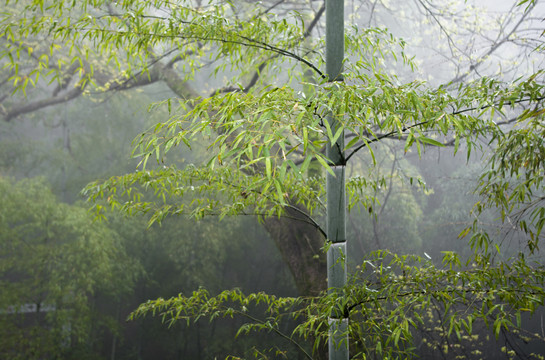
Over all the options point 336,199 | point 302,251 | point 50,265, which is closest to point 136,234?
point 50,265

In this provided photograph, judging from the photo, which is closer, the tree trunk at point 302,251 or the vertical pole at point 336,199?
the vertical pole at point 336,199

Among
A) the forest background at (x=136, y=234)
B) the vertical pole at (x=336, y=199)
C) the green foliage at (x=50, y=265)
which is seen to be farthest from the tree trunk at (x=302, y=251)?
the green foliage at (x=50, y=265)

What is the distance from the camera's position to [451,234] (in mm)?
8641

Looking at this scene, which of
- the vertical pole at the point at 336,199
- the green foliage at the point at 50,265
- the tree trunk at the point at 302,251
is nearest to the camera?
the vertical pole at the point at 336,199

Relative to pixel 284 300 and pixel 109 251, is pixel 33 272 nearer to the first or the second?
pixel 109 251

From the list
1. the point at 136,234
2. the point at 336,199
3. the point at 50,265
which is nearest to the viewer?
the point at 336,199

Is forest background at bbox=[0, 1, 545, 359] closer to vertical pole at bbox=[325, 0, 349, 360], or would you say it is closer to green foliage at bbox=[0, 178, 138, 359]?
green foliage at bbox=[0, 178, 138, 359]

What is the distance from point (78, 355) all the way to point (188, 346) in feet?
6.78

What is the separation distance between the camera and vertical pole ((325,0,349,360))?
157 cm

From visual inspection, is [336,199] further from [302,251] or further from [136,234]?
[136,234]

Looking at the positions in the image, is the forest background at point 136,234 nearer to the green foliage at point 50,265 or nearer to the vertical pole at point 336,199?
the green foliage at point 50,265

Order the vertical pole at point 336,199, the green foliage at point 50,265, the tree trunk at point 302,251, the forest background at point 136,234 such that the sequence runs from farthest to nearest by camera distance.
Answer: the forest background at point 136,234
the green foliage at point 50,265
the tree trunk at point 302,251
the vertical pole at point 336,199

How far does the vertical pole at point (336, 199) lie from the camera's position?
157 centimetres

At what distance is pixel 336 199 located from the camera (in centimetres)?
163
